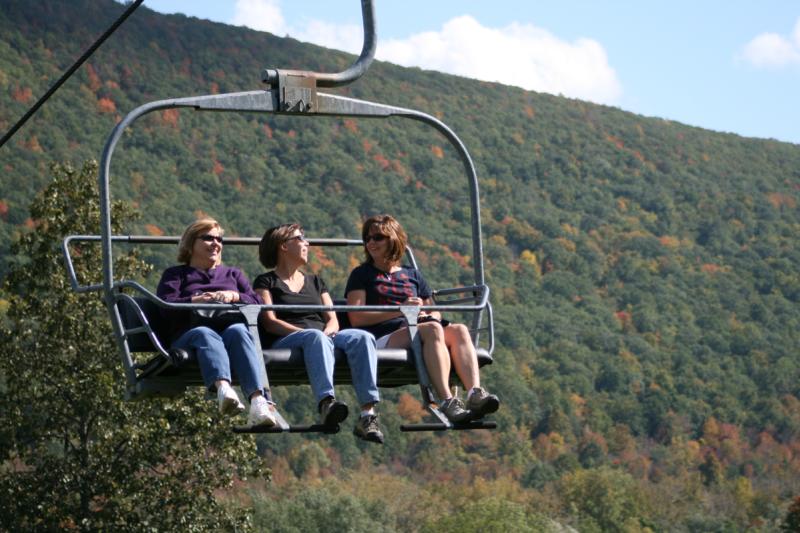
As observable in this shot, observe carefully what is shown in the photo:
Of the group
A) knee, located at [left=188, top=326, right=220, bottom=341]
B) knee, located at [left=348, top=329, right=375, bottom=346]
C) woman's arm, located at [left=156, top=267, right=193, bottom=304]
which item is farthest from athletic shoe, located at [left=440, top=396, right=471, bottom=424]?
woman's arm, located at [left=156, top=267, right=193, bottom=304]

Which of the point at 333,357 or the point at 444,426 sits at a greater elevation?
the point at 333,357

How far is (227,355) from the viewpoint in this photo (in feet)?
21.2

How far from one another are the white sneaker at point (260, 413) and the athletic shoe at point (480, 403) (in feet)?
2.91

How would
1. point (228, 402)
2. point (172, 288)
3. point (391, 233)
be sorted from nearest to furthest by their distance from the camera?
point (228, 402)
point (172, 288)
point (391, 233)

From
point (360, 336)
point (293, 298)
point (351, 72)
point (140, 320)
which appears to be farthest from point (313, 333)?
point (351, 72)

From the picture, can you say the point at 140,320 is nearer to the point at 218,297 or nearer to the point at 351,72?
the point at 218,297

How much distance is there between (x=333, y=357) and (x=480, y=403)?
2.07ft

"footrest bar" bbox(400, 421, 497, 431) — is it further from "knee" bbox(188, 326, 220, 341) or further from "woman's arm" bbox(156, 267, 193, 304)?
"woman's arm" bbox(156, 267, 193, 304)

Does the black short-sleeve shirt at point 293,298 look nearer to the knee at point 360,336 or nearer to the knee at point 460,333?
the knee at point 360,336

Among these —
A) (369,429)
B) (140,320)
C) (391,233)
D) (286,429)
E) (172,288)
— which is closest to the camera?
(286,429)

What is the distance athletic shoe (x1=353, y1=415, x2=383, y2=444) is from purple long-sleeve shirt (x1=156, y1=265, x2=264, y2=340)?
734 mm

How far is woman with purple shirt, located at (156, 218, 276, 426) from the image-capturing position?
6.32 metres

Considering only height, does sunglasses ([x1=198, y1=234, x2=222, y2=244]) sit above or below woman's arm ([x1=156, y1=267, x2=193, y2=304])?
above

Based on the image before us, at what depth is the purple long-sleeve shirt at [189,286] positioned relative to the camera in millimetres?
6777
